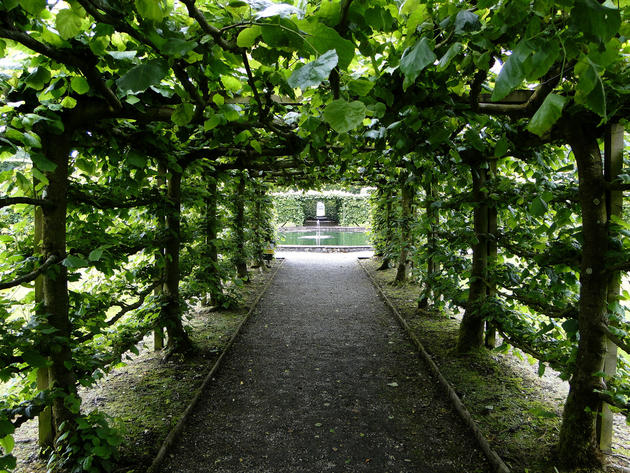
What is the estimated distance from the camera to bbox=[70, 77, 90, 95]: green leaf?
161 centimetres

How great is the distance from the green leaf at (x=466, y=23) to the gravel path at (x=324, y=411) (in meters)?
2.54

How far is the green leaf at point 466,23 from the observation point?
98cm

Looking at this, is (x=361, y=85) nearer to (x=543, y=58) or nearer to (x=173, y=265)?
(x=543, y=58)

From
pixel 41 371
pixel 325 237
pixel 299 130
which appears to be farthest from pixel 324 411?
pixel 325 237

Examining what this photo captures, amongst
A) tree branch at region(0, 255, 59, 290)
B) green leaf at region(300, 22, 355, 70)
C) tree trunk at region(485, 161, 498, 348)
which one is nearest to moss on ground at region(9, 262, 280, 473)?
tree branch at region(0, 255, 59, 290)

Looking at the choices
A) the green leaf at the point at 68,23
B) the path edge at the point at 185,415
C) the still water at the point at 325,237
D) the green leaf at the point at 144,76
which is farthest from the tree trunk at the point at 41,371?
the still water at the point at 325,237

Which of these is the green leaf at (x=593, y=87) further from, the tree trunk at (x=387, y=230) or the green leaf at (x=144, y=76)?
the tree trunk at (x=387, y=230)

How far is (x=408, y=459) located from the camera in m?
2.45

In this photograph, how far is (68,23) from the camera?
3.04 feet

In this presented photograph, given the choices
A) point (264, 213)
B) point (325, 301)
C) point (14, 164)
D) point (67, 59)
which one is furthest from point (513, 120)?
point (264, 213)

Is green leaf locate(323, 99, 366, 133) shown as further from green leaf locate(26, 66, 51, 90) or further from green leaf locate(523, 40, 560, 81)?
green leaf locate(26, 66, 51, 90)

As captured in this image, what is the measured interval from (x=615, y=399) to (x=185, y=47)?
2606 mm

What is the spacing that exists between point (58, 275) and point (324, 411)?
2301 mm

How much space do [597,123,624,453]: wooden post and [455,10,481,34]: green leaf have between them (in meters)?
1.75
